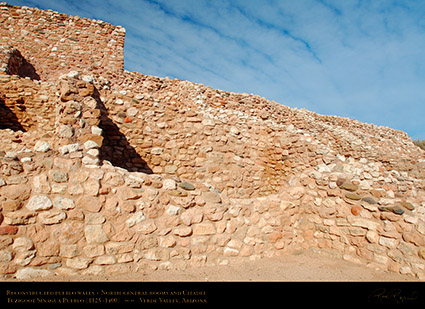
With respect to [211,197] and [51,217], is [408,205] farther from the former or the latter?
[51,217]

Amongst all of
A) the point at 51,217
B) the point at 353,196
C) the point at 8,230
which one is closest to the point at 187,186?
the point at 51,217

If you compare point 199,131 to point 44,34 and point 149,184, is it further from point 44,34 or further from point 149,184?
point 44,34

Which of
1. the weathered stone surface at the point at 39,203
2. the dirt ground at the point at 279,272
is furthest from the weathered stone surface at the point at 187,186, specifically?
the weathered stone surface at the point at 39,203

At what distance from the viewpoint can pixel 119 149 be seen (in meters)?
6.70

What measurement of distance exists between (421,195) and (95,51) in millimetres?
11949

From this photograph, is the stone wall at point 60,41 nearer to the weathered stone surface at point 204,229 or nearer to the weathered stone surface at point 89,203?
the weathered stone surface at point 89,203

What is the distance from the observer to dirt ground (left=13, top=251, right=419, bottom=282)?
11.0ft

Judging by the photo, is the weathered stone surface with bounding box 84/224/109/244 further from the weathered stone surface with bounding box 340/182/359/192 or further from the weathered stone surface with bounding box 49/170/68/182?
the weathered stone surface with bounding box 340/182/359/192

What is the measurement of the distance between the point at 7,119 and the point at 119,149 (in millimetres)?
3244

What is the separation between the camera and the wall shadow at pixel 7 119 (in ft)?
22.6

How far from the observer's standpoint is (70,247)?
313 cm
